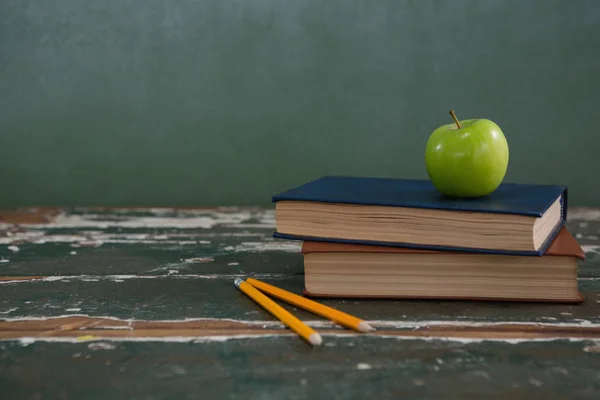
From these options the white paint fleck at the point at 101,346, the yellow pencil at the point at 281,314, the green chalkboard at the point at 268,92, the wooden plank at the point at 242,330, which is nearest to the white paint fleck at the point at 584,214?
the green chalkboard at the point at 268,92

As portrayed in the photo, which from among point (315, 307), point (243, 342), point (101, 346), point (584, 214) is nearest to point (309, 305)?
point (315, 307)

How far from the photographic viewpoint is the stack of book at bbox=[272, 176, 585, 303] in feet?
→ 2.57

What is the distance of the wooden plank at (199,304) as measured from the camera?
776 millimetres

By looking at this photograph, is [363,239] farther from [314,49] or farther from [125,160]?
[125,160]

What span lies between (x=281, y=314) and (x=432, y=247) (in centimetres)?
21

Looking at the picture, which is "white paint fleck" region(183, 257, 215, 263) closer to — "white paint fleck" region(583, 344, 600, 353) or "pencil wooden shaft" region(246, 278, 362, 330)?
"pencil wooden shaft" region(246, 278, 362, 330)

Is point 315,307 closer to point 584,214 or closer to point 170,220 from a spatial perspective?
point 170,220

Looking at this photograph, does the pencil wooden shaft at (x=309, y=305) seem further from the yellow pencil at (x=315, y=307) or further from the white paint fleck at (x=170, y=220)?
the white paint fleck at (x=170, y=220)

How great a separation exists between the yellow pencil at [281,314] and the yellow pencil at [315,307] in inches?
0.6

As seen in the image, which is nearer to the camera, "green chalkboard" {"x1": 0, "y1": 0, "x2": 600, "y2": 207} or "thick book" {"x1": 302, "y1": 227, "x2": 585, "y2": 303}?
"thick book" {"x1": 302, "y1": 227, "x2": 585, "y2": 303}

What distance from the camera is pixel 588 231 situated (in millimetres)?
1337

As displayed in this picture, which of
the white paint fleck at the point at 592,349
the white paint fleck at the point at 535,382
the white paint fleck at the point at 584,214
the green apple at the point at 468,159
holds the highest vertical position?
the green apple at the point at 468,159

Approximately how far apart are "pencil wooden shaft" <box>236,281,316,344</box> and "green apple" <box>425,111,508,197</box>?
29 cm

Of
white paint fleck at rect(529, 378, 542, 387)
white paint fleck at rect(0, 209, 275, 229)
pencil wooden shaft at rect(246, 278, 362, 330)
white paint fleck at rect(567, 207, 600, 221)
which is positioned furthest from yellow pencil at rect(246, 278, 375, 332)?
white paint fleck at rect(567, 207, 600, 221)
